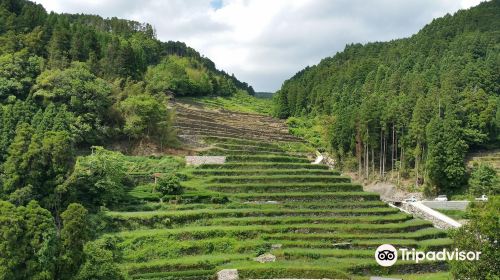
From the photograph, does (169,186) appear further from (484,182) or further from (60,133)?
(484,182)

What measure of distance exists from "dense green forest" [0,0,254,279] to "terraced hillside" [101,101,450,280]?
8.16 feet

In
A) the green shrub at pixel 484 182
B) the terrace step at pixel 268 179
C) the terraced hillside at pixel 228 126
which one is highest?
the terraced hillside at pixel 228 126

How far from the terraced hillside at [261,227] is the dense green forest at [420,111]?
44.7 feet

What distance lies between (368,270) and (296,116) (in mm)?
50754

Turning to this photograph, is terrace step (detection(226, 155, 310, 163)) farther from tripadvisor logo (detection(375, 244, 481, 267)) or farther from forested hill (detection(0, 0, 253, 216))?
tripadvisor logo (detection(375, 244, 481, 267))

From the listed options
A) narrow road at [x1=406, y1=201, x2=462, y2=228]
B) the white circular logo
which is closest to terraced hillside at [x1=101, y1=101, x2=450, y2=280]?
the white circular logo

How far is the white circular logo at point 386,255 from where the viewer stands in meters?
23.2

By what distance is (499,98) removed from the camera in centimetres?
5122

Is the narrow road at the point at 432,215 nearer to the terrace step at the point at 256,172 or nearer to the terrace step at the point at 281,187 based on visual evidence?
the terrace step at the point at 281,187

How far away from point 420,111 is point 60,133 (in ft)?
103

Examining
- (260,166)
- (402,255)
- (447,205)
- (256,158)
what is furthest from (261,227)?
(447,205)

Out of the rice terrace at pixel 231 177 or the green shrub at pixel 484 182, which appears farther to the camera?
the green shrub at pixel 484 182

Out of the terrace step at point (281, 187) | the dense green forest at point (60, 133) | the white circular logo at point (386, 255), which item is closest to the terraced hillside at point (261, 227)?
the terrace step at point (281, 187)

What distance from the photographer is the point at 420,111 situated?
148 feet
